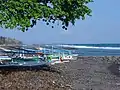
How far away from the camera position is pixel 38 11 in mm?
18281

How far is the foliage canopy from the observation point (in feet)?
56.5

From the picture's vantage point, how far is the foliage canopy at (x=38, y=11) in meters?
17.2

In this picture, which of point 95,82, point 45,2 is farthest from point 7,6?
point 95,82

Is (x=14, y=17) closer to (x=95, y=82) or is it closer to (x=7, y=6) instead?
(x=7, y=6)

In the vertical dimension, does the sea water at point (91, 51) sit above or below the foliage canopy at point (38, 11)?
below

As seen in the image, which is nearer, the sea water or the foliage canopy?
the foliage canopy

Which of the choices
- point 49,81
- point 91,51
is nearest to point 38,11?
point 49,81

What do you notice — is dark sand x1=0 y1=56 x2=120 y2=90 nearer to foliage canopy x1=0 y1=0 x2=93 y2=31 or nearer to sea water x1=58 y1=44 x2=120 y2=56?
foliage canopy x1=0 y1=0 x2=93 y2=31

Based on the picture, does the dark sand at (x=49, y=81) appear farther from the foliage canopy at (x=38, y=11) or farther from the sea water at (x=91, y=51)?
the sea water at (x=91, y=51)

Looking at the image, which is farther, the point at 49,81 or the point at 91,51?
the point at 91,51

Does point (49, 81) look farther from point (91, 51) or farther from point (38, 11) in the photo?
point (91, 51)

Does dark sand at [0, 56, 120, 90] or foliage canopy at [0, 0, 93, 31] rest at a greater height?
foliage canopy at [0, 0, 93, 31]

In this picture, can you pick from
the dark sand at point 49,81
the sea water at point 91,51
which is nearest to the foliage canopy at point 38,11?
the dark sand at point 49,81

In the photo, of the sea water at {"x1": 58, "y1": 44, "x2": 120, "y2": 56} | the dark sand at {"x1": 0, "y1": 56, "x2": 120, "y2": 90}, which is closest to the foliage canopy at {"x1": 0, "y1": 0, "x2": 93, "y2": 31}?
the dark sand at {"x1": 0, "y1": 56, "x2": 120, "y2": 90}
